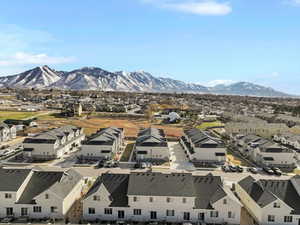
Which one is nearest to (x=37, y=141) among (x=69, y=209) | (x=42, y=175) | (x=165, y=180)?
(x=42, y=175)

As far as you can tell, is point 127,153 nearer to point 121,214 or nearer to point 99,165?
point 99,165

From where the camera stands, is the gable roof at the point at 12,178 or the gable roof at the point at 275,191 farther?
the gable roof at the point at 12,178

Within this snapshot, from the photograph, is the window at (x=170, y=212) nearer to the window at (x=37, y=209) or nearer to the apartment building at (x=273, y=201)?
the apartment building at (x=273, y=201)

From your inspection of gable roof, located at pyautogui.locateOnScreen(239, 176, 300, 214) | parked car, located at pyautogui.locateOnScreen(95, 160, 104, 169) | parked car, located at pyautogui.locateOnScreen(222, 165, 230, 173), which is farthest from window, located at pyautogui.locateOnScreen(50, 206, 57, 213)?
parked car, located at pyautogui.locateOnScreen(222, 165, 230, 173)

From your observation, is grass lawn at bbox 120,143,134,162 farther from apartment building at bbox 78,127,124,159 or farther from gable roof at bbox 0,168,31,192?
gable roof at bbox 0,168,31,192

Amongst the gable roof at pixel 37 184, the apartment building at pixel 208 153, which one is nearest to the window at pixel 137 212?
the gable roof at pixel 37 184

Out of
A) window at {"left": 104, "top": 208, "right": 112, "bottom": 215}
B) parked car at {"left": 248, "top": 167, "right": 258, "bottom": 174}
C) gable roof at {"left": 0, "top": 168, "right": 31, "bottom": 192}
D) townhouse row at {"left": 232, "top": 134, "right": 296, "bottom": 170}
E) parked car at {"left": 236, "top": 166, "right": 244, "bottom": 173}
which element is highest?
gable roof at {"left": 0, "top": 168, "right": 31, "bottom": 192}

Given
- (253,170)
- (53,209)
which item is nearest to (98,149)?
(53,209)
